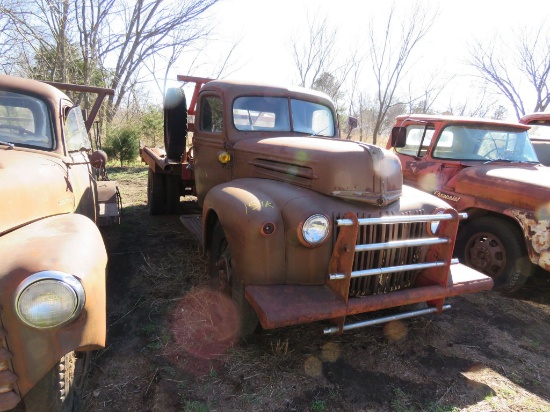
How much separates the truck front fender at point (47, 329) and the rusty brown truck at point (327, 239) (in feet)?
3.20

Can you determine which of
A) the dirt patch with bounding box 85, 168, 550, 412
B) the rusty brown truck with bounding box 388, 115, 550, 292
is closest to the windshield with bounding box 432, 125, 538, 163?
the rusty brown truck with bounding box 388, 115, 550, 292

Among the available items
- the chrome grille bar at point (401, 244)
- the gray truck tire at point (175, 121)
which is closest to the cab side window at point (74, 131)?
the gray truck tire at point (175, 121)

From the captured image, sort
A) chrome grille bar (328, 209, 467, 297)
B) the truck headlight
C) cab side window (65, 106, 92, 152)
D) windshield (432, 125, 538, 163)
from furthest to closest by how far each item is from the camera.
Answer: windshield (432, 125, 538, 163), cab side window (65, 106, 92, 152), chrome grille bar (328, 209, 467, 297), the truck headlight

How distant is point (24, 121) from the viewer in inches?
118

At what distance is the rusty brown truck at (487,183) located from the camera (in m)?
3.87

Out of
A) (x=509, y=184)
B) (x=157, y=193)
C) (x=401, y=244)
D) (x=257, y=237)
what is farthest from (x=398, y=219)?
(x=157, y=193)

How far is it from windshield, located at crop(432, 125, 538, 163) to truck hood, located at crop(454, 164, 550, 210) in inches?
13.5

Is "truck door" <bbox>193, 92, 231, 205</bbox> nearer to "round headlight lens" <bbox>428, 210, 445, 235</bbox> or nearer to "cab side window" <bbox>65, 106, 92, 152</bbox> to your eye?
"cab side window" <bbox>65, 106, 92, 152</bbox>

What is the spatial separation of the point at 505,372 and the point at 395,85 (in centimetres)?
1440

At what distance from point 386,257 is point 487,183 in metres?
2.39

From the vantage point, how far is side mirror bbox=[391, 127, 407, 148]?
5590 mm

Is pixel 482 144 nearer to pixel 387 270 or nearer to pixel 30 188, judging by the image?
pixel 387 270

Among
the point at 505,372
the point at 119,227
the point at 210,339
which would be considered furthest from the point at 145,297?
the point at 505,372

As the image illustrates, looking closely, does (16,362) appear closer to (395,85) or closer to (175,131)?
(175,131)
